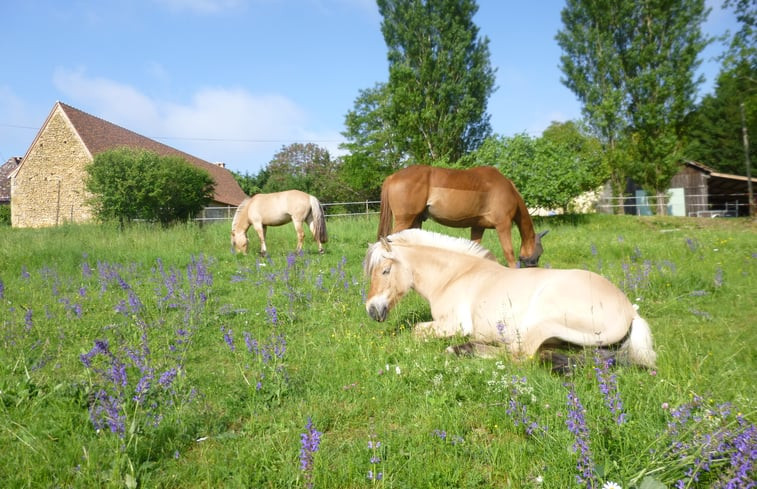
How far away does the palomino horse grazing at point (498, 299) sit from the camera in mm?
3268

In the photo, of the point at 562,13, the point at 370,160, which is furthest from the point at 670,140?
the point at 370,160

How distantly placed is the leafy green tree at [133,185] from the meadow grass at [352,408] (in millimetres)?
14328

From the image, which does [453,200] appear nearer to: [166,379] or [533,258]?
[533,258]

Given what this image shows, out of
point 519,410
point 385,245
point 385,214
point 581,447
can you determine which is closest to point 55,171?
point 385,214

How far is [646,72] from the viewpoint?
27.8 m

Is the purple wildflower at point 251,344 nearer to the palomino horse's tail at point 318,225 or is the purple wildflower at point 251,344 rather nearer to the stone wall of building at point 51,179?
the palomino horse's tail at point 318,225

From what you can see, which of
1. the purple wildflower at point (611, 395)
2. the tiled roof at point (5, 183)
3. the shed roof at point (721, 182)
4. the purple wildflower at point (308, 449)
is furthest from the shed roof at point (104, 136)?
the shed roof at point (721, 182)

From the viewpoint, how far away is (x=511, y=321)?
3668 mm

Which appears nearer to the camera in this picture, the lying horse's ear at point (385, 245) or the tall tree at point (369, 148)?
the lying horse's ear at point (385, 245)

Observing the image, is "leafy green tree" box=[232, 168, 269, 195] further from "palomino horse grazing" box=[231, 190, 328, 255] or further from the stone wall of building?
"palomino horse grazing" box=[231, 190, 328, 255]

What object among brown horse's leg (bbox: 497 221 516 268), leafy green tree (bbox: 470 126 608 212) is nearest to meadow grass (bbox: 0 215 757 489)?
brown horse's leg (bbox: 497 221 516 268)

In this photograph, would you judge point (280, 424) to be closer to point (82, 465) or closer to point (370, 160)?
point (82, 465)

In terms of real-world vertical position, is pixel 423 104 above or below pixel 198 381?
above

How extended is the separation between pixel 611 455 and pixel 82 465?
104 inches
